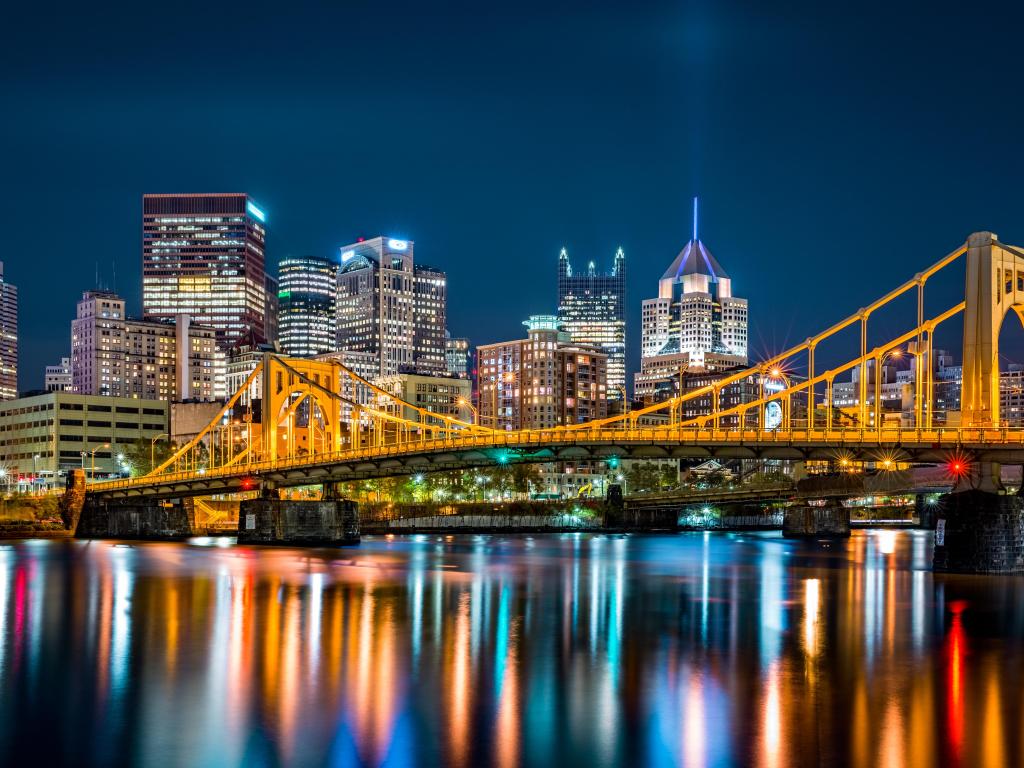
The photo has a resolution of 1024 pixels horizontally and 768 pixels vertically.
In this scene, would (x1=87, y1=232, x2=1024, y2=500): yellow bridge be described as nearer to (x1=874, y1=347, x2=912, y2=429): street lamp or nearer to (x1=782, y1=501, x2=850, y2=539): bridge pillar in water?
(x1=874, y1=347, x2=912, y2=429): street lamp

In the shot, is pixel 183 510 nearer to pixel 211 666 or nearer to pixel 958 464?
pixel 958 464

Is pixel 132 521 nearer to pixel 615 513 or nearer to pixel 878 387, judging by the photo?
pixel 615 513

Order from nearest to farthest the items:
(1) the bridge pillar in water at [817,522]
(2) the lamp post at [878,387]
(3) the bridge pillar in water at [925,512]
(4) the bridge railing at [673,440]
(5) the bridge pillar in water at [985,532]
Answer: (5) the bridge pillar in water at [985,532], (4) the bridge railing at [673,440], (2) the lamp post at [878,387], (1) the bridge pillar in water at [817,522], (3) the bridge pillar in water at [925,512]

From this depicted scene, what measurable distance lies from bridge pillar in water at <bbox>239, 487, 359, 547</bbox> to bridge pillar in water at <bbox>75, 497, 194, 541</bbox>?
21.8 m

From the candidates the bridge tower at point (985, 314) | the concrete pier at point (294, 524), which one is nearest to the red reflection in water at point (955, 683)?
the bridge tower at point (985, 314)

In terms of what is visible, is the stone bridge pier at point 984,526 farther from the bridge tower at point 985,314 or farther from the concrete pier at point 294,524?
the concrete pier at point 294,524

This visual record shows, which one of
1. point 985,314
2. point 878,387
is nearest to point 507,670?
point 985,314

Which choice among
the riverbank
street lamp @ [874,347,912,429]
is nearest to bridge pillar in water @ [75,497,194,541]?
the riverbank

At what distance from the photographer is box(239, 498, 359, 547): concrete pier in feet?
323

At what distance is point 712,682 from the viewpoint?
101ft

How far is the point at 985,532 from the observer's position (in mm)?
61594

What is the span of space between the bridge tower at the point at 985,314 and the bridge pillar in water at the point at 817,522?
2827 inches

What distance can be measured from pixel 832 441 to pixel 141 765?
5176cm

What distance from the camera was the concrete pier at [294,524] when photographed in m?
98.4
